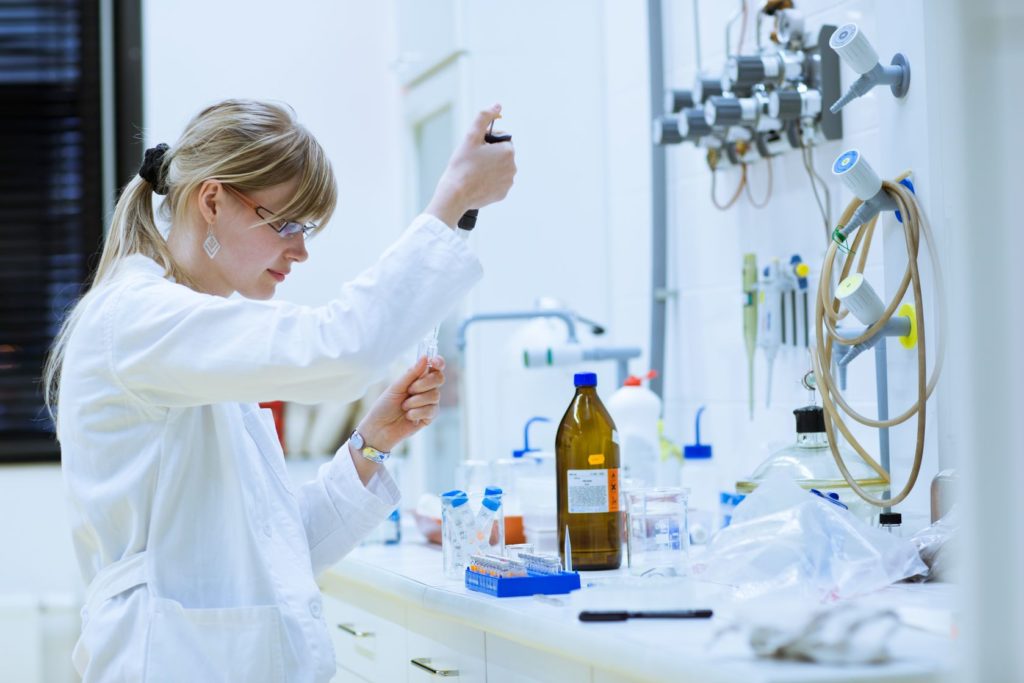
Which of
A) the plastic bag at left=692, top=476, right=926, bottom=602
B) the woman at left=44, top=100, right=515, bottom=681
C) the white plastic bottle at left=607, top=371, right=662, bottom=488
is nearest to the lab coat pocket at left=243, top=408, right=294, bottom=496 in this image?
the woman at left=44, top=100, right=515, bottom=681

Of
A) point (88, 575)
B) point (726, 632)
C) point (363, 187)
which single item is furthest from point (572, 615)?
point (363, 187)

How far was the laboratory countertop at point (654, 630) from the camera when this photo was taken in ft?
3.18

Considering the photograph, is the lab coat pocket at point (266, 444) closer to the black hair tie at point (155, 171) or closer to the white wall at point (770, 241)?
the black hair tie at point (155, 171)

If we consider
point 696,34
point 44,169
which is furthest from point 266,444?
point 44,169

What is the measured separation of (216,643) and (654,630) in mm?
524

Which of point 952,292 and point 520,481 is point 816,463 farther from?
point 952,292

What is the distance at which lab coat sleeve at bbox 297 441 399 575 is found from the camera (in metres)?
1.65

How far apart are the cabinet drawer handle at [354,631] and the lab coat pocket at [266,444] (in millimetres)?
448

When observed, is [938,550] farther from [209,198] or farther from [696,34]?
[696,34]

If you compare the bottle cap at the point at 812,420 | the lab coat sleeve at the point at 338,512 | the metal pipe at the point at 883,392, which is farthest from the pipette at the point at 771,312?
the lab coat sleeve at the point at 338,512

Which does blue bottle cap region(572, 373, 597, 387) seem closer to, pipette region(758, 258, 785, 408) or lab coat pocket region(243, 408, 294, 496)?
lab coat pocket region(243, 408, 294, 496)

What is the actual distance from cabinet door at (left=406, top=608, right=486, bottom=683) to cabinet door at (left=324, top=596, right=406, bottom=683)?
0.05 meters

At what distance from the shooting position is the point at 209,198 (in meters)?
1.45

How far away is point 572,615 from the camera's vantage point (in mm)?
1266
